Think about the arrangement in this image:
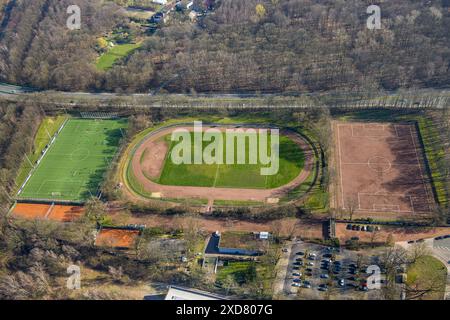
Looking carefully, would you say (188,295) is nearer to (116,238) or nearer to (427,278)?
(116,238)

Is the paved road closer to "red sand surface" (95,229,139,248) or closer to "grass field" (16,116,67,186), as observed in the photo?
"grass field" (16,116,67,186)

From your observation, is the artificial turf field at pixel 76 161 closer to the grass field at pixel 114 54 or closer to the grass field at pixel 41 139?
the grass field at pixel 41 139

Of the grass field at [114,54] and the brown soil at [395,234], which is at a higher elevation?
the grass field at [114,54]

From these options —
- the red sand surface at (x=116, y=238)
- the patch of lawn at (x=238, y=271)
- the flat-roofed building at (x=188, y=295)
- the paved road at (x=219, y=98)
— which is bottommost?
the flat-roofed building at (x=188, y=295)

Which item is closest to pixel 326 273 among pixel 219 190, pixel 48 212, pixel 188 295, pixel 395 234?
pixel 395 234

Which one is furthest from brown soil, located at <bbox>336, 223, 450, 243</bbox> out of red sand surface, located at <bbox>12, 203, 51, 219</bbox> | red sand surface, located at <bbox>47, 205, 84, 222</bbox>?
red sand surface, located at <bbox>12, 203, 51, 219</bbox>

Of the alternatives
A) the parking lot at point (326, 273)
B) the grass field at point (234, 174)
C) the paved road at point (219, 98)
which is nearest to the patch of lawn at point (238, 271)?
the parking lot at point (326, 273)
